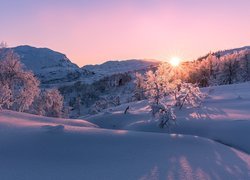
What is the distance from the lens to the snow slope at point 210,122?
17.0 m

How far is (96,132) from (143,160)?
12.4ft

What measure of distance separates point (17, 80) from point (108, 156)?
1607 cm

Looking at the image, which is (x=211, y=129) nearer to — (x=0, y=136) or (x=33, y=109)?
(x=0, y=136)

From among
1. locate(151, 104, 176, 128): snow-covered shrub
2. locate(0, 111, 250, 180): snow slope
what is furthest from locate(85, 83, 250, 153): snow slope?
locate(0, 111, 250, 180): snow slope

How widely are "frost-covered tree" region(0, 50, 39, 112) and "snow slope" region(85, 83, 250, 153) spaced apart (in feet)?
15.8

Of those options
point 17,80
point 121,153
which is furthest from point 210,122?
point 17,80

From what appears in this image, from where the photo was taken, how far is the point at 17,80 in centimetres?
2677

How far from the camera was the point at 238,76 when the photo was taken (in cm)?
6619

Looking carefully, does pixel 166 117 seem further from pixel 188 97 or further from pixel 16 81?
pixel 16 81

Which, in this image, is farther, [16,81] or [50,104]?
[50,104]

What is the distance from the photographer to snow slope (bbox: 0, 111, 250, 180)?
10.7m

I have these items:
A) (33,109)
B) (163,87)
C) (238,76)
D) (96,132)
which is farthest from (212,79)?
(96,132)

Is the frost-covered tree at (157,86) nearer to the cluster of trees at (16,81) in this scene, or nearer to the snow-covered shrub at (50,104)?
the cluster of trees at (16,81)

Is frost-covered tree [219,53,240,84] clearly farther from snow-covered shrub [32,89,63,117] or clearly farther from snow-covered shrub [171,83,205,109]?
snow-covered shrub [171,83,205,109]
